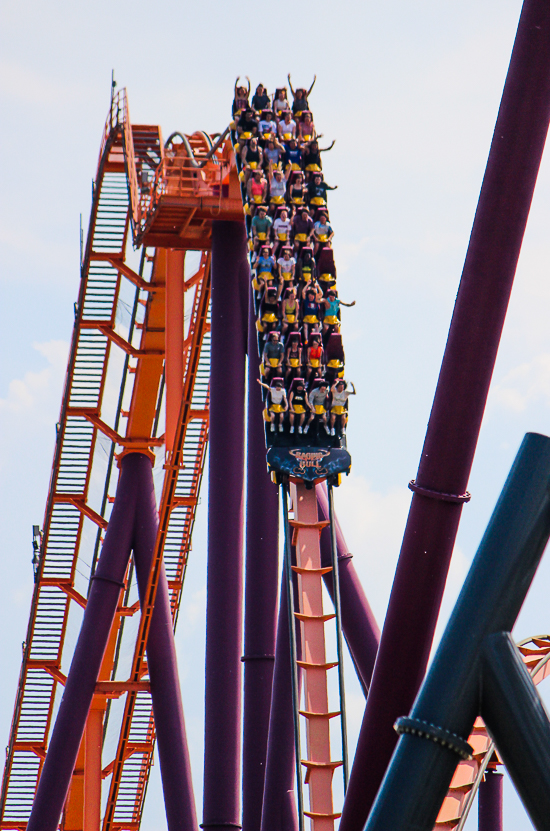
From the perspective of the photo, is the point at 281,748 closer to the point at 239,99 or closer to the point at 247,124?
the point at 247,124

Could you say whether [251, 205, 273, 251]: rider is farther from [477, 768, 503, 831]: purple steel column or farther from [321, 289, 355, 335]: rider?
[477, 768, 503, 831]: purple steel column

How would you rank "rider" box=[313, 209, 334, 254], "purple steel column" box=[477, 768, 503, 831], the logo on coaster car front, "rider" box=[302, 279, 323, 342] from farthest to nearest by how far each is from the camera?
"purple steel column" box=[477, 768, 503, 831]
"rider" box=[313, 209, 334, 254]
"rider" box=[302, 279, 323, 342]
the logo on coaster car front

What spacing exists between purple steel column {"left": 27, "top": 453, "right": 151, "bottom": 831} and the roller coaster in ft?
0.08

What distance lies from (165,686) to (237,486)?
10.7 feet

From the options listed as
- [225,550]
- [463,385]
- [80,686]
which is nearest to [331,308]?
[225,550]

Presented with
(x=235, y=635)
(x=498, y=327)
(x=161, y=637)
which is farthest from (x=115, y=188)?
(x=498, y=327)

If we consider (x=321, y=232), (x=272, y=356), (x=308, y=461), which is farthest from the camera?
(x=321, y=232)

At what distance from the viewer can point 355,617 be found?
1205cm

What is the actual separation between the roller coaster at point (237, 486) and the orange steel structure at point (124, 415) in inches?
1.2

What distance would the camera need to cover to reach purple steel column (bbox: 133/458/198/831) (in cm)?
1323

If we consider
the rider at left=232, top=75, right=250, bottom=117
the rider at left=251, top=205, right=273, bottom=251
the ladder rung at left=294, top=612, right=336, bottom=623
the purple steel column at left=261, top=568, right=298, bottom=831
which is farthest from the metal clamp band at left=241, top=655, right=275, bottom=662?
the rider at left=232, top=75, right=250, bottom=117

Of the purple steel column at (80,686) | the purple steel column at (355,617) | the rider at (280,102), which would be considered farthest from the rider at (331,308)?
the purple steel column at (80,686)

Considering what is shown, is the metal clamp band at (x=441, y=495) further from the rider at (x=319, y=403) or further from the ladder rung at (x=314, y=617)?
the rider at (x=319, y=403)

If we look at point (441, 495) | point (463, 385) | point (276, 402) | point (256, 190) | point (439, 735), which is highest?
point (256, 190)
